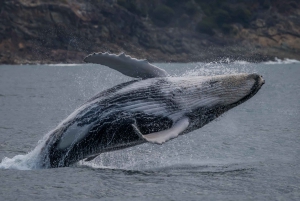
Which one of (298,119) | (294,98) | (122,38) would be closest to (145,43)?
(122,38)

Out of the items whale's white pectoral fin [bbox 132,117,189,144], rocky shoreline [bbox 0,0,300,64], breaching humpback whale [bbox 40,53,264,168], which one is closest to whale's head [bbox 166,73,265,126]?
breaching humpback whale [bbox 40,53,264,168]

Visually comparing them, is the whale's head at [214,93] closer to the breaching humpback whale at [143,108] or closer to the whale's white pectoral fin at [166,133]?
the breaching humpback whale at [143,108]

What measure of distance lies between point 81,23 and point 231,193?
309 ft

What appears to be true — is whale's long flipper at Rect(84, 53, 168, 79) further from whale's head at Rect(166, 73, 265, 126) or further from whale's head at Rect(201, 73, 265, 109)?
whale's head at Rect(201, 73, 265, 109)

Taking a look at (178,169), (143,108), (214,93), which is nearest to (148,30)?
(178,169)

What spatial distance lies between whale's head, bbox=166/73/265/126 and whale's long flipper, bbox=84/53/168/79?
1.37ft

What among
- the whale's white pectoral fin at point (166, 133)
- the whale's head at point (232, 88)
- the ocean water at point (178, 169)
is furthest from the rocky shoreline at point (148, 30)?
the whale's white pectoral fin at point (166, 133)

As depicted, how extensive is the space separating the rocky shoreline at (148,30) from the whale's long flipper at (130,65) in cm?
8057

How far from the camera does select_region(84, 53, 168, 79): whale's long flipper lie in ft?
35.8

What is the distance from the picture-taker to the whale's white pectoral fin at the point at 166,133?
948 centimetres

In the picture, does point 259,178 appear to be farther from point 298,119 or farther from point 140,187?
point 298,119

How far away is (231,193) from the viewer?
10000 millimetres

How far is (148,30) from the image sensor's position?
109 meters

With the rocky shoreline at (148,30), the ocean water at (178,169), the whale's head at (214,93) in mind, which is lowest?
the ocean water at (178,169)
